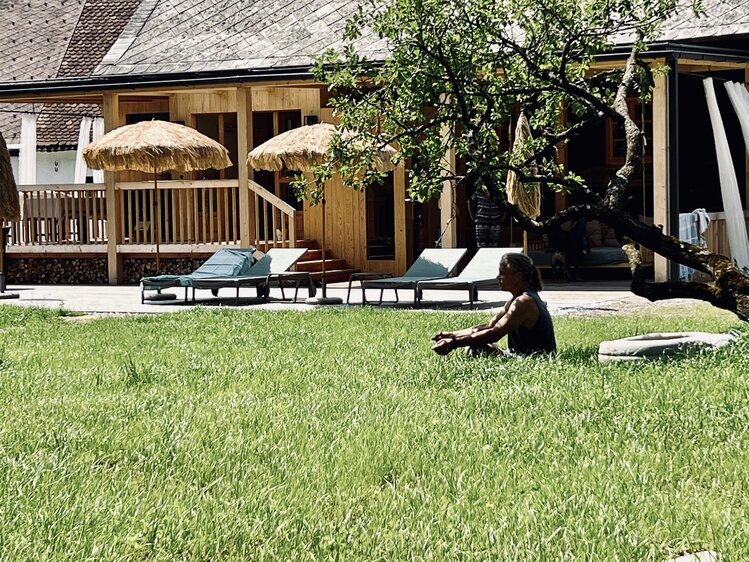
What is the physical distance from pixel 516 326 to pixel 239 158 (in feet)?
40.5

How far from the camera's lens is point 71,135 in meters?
37.0

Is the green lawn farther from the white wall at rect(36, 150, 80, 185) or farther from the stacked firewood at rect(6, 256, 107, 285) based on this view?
Answer: the white wall at rect(36, 150, 80, 185)

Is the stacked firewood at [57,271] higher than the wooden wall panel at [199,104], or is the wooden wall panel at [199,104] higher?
the wooden wall panel at [199,104]

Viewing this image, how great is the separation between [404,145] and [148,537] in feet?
23.0

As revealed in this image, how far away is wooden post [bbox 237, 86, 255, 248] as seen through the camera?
21.0 metres

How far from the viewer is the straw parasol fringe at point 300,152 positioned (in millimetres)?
17562

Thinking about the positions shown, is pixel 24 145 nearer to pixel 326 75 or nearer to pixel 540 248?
pixel 540 248

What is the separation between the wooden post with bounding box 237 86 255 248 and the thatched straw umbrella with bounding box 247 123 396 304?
278 cm

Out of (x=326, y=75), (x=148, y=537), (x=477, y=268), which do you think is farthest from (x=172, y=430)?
(x=477, y=268)

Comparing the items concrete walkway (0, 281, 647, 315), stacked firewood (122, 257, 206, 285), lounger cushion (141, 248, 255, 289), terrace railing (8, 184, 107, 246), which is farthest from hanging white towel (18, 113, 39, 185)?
lounger cushion (141, 248, 255, 289)

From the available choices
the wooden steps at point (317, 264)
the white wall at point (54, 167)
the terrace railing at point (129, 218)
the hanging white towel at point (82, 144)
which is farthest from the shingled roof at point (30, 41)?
the wooden steps at point (317, 264)

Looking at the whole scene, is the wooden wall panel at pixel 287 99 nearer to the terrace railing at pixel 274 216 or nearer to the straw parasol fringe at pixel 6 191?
the terrace railing at pixel 274 216

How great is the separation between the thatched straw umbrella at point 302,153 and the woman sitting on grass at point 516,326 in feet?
24.9

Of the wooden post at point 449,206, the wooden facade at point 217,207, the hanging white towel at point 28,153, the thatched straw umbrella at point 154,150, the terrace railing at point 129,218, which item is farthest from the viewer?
the hanging white towel at point 28,153
